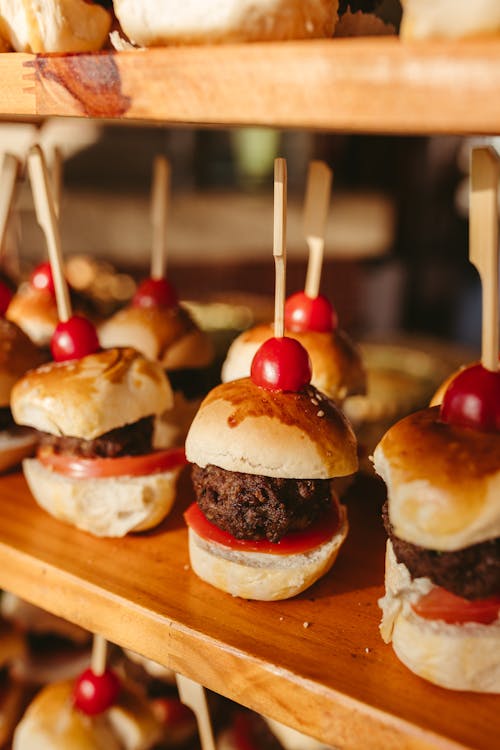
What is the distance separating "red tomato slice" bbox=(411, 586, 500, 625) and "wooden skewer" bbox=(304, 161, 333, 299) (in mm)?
830

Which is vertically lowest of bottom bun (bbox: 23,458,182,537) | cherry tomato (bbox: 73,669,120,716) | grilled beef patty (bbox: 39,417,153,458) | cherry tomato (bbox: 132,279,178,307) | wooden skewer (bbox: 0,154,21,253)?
cherry tomato (bbox: 73,669,120,716)

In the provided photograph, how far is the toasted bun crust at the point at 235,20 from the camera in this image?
0.99 meters

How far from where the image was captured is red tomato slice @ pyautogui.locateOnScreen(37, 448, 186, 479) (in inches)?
64.9

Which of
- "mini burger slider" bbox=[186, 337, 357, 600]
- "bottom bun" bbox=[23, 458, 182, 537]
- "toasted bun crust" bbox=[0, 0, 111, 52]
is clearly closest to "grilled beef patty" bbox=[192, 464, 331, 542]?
"mini burger slider" bbox=[186, 337, 357, 600]

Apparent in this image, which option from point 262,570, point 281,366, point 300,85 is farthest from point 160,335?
point 300,85

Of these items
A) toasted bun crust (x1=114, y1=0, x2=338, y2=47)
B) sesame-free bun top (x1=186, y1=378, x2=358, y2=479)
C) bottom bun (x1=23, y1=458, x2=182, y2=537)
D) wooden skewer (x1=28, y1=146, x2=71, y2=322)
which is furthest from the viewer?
bottom bun (x1=23, y1=458, x2=182, y2=537)

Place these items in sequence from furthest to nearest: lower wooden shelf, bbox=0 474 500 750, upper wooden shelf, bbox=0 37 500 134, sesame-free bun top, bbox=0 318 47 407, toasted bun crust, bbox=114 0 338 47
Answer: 1. sesame-free bun top, bbox=0 318 47 407
2. lower wooden shelf, bbox=0 474 500 750
3. toasted bun crust, bbox=114 0 338 47
4. upper wooden shelf, bbox=0 37 500 134

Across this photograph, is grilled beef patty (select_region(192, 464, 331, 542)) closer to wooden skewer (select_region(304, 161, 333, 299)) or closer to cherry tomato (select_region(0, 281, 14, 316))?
wooden skewer (select_region(304, 161, 333, 299))

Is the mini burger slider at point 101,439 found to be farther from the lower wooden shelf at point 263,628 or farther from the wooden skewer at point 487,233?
the wooden skewer at point 487,233

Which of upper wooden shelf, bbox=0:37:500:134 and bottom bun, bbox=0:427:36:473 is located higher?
upper wooden shelf, bbox=0:37:500:134

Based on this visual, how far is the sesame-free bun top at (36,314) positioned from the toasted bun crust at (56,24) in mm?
1116

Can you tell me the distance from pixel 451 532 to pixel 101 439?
2.86 ft

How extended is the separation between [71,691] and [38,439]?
657mm

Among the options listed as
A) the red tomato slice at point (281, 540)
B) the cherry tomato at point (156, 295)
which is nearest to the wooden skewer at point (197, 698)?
the red tomato slice at point (281, 540)
